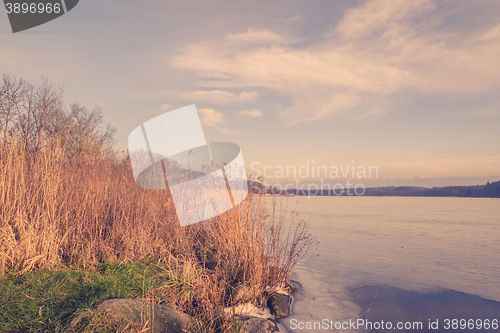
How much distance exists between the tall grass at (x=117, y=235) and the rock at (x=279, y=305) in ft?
0.51

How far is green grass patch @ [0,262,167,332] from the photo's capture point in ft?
8.00

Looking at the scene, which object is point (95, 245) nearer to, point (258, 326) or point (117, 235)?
point (117, 235)

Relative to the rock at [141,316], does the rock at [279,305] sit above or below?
below

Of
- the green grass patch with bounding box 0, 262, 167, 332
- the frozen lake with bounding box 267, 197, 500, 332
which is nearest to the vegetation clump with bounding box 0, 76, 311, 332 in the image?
the green grass patch with bounding box 0, 262, 167, 332

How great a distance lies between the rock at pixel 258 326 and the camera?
3028 mm

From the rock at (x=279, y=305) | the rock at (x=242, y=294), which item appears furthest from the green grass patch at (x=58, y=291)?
the rock at (x=279, y=305)

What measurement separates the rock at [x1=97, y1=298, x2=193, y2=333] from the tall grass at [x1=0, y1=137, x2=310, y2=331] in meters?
0.29

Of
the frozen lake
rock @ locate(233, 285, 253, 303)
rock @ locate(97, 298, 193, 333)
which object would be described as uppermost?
rock @ locate(97, 298, 193, 333)

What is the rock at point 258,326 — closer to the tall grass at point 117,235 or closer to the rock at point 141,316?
the tall grass at point 117,235

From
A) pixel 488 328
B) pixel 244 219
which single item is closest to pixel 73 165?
pixel 244 219

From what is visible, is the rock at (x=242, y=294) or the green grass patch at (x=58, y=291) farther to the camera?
the rock at (x=242, y=294)

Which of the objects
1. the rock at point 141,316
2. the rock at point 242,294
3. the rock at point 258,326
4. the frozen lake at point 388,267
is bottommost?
the frozen lake at point 388,267

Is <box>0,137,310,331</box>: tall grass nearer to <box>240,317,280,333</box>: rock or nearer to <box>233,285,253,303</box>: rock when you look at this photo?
<box>233,285,253,303</box>: rock

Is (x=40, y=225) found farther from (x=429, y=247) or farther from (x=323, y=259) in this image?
(x=429, y=247)
